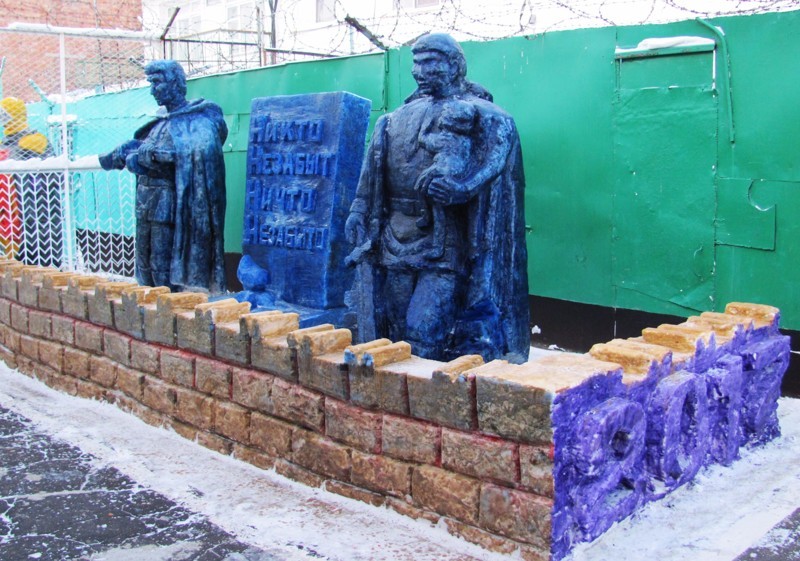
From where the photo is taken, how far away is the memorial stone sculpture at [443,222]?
399 cm

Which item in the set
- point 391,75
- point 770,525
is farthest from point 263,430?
point 391,75

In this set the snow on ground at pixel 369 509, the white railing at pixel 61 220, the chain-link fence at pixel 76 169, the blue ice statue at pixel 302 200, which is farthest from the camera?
the white railing at pixel 61 220

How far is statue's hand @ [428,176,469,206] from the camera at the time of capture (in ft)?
12.6

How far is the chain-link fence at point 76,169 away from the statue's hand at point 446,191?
523 centimetres

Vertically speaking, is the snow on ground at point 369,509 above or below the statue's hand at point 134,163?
below

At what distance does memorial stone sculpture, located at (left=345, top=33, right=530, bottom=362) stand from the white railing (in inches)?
203

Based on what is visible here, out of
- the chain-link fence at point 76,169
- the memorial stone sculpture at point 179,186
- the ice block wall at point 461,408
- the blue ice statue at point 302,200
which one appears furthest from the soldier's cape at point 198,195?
the chain-link fence at point 76,169

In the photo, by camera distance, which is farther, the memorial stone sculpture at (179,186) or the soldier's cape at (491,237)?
the memorial stone sculpture at (179,186)

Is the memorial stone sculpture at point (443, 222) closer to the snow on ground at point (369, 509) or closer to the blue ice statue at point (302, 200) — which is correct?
the snow on ground at point (369, 509)

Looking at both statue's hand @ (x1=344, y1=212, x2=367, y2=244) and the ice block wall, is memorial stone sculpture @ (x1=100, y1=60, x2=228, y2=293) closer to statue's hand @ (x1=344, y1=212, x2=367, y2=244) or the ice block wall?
the ice block wall

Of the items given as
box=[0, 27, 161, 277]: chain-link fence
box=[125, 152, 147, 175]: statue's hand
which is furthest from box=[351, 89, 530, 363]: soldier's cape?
box=[0, 27, 161, 277]: chain-link fence

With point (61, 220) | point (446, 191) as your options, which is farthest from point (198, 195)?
point (61, 220)

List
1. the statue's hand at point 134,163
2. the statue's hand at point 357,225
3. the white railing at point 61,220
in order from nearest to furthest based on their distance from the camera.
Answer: the statue's hand at point 357,225 < the statue's hand at point 134,163 < the white railing at point 61,220

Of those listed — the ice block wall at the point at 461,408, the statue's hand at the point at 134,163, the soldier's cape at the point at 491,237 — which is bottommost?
the ice block wall at the point at 461,408
